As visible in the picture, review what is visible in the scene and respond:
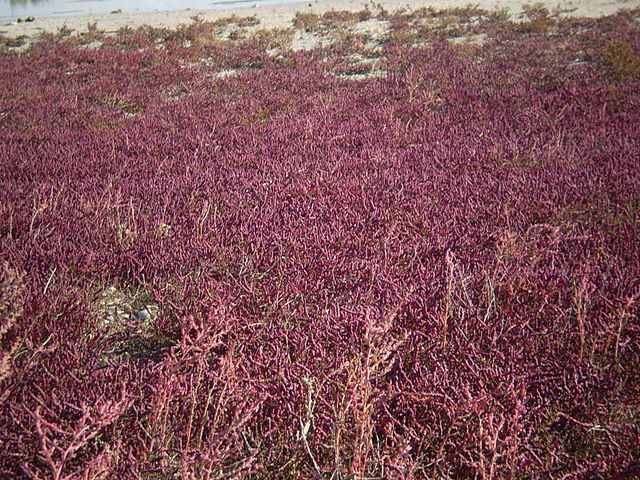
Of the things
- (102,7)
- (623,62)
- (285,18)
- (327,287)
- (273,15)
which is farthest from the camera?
(102,7)

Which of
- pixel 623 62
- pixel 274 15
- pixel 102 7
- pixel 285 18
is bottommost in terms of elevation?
pixel 623 62

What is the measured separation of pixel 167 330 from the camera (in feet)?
9.05

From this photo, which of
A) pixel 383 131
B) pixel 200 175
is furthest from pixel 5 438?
pixel 383 131

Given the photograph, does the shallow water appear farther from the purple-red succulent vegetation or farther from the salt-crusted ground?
the purple-red succulent vegetation

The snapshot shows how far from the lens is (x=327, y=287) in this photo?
3080mm

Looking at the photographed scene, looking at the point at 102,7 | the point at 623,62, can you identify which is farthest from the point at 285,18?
the point at 102,7

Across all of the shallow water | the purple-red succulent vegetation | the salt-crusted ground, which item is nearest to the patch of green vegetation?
the purple-red succulent vegetation

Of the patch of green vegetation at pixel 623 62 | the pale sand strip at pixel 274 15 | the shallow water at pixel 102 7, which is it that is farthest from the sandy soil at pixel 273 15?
the patch of green vegetation at pixel 623 62

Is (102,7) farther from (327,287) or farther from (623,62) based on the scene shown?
(327,287)

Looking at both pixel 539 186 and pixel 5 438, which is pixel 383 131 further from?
pixel 5 438

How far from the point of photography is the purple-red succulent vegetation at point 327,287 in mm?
1904

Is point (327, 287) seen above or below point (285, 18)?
below

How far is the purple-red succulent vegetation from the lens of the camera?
1.90m

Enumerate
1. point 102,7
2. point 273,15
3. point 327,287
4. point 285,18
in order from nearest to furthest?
point 327,287, point 285,18, point 273,15, point 102,7
